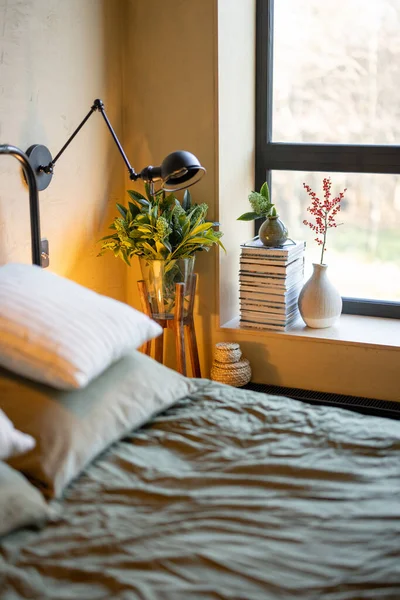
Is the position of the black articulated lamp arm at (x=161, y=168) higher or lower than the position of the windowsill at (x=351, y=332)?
higher

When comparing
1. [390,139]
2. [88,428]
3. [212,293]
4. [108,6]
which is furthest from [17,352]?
[390,139]

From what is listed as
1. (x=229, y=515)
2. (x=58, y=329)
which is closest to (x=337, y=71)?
(x=58, y=329)

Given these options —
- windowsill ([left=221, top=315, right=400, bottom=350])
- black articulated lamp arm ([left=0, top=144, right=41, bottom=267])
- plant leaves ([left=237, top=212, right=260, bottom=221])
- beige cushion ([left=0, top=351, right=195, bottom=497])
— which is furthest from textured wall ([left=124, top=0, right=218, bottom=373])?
beige cushion ([left=0, top=351, right=195, bottom=497])

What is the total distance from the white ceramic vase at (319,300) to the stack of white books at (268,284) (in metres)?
0.06

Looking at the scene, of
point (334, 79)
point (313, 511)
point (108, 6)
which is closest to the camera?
point (313, 511)

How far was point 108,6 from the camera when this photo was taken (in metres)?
2.75

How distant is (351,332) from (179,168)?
0.96 m

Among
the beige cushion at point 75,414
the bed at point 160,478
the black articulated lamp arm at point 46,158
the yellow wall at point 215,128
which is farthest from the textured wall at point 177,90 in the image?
the beige cushion at point 75,414

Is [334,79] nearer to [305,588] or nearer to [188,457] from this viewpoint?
[188,457]

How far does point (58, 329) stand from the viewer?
168 cm

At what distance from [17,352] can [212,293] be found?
1324 millimetres

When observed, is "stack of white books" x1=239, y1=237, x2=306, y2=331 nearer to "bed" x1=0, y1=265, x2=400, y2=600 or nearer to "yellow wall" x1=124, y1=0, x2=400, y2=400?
"yellow wall" x1=124, y1=0, x2=400, y2=400

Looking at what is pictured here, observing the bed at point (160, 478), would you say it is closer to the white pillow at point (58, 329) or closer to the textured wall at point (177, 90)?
the white pillow at point (58, 329)

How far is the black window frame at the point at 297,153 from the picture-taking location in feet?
9.60
